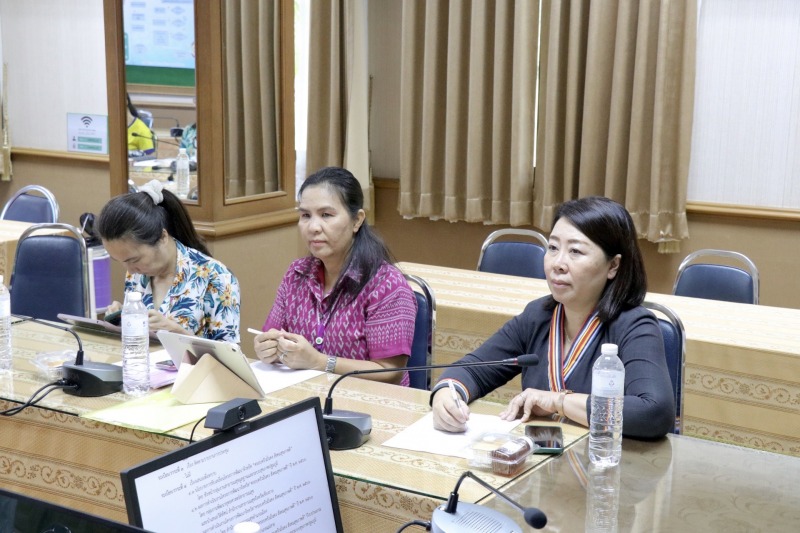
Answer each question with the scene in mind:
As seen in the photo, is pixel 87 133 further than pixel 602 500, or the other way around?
pixel 87 133

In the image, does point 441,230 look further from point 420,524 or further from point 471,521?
point 471,521

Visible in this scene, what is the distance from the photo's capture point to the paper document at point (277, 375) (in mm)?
2289

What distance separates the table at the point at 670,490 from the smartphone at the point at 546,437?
23 mm

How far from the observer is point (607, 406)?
1.84m

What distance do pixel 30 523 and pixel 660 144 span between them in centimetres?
428

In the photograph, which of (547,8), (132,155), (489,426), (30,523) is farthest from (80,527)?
(547,8)

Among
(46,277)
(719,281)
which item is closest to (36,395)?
(46,277)

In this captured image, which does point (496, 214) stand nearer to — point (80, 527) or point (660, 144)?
point (660, 144)

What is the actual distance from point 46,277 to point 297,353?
151 cm

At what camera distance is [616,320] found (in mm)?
2148

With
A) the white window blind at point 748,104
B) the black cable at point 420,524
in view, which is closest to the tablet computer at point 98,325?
the black cable at point 420,524

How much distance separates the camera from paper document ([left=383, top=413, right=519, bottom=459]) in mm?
1871

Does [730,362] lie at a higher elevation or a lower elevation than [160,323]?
lower

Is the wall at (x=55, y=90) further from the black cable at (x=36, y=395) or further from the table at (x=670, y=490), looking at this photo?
the table at (x=670, y=490)
